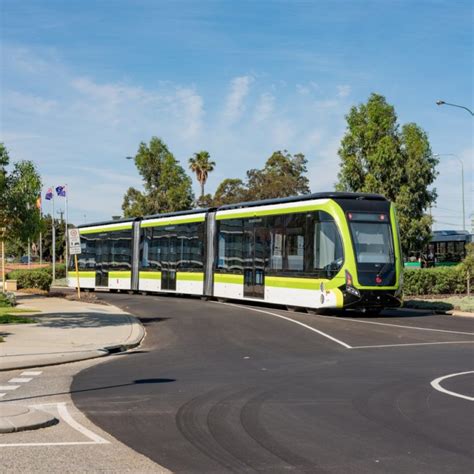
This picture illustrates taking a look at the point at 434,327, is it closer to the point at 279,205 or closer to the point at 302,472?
the point at 279,205

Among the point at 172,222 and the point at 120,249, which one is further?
the point at 120,249

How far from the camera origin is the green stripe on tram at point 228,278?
29578 mm

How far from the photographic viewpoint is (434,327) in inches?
818

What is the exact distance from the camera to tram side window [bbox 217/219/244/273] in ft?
97.2

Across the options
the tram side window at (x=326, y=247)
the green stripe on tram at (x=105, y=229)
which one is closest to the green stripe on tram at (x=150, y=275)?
the green stripe on tram at (x=105, y=229)

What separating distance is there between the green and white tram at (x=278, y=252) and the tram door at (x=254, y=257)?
37 mm

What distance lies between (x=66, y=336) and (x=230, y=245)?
1283 centimetres

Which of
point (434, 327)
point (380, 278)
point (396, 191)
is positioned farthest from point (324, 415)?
point (396, 191)

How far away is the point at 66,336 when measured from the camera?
60.2ft

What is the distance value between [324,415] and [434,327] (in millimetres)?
12423

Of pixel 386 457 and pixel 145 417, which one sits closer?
pixel 386 457

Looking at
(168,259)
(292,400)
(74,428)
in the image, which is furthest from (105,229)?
(74,428)

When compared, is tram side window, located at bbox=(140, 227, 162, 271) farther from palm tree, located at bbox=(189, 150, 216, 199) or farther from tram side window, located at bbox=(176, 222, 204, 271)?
palm tree, located at bbox=(189, 150, 216, 199)

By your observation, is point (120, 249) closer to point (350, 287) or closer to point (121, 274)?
point (121, 274)
